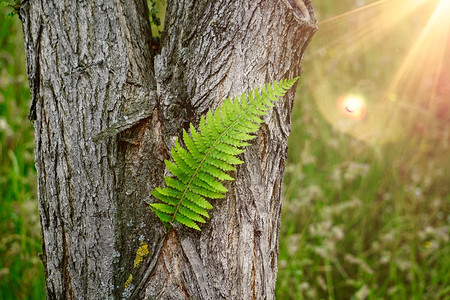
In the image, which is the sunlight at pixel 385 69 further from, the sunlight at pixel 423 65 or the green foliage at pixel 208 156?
the green foliage at pixel 208 156

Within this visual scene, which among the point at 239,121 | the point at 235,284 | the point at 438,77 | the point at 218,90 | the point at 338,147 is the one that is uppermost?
the point at 438,77

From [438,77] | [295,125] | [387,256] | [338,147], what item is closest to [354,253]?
[387,256]

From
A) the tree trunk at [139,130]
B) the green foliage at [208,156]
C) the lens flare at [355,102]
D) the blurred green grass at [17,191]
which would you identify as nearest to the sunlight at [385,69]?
the lens flare at [355,102]

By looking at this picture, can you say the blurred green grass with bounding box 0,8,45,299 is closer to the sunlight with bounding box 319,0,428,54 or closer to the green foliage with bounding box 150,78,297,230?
the green foliage with bounding box 150,78,297,230

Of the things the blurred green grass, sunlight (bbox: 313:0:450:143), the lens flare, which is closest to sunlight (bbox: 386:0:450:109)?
sunlight (bbox: 313:0:450:143)

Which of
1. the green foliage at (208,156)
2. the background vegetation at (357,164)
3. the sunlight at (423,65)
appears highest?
the sunlight at (423,65)

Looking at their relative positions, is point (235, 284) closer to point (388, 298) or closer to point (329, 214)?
point (329, 214)

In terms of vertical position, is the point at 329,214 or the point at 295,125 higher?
the point at 295,125
